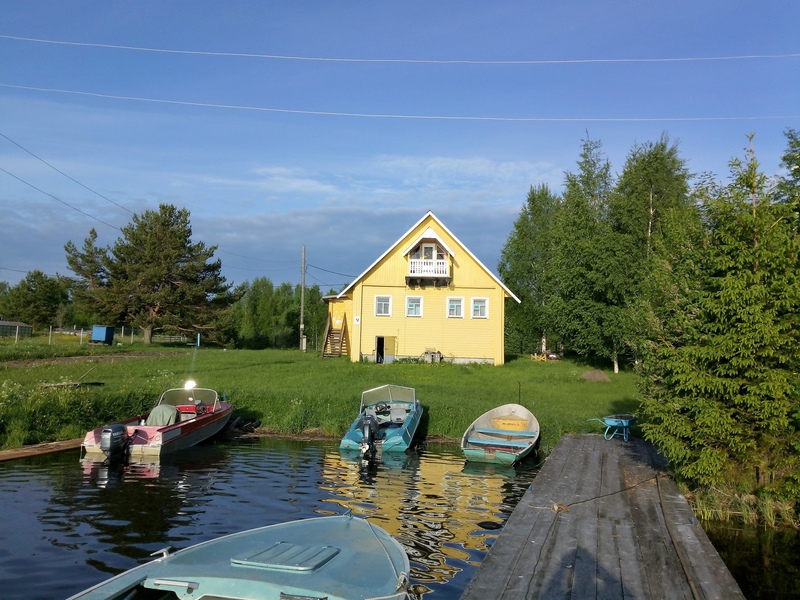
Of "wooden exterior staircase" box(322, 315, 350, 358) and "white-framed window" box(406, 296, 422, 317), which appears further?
"wooden exterior staircase" box(322, 315, 350, 358)

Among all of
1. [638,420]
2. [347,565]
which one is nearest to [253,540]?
[347,565]

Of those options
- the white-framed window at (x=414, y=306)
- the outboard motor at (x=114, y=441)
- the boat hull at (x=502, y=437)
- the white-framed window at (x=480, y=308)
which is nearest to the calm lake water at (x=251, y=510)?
the boat hull at (x=502, y=437)

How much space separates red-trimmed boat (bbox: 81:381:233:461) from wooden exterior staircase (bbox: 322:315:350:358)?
23.2 metres

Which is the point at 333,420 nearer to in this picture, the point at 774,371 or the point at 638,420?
the point at 638,420

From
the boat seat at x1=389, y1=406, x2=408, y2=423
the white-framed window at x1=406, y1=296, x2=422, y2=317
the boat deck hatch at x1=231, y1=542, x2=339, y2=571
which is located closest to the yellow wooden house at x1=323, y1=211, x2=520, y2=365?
the white-framed window at x1=406, y1=296, x2=422, y2=317

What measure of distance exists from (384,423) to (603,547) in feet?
40.4

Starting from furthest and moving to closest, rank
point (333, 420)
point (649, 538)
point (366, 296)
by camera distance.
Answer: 1. point (366, 296)
2. point (333, 420)
3. point (649, 538)

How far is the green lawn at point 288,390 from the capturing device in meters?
20.1

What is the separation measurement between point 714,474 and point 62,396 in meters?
18.2

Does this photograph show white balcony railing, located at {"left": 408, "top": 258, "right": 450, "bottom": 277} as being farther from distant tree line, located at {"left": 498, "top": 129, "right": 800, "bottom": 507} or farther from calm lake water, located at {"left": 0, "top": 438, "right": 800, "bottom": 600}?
distant tree line, located at {"left": 498, "top": 129, "right": 800, "bottom": 507}

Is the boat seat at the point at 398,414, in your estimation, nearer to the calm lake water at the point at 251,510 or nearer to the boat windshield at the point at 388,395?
the boat windshield at the point at 388,395

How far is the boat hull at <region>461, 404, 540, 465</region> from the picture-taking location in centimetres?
1789

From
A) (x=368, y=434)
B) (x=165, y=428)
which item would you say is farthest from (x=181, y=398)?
(x=368, y=434)

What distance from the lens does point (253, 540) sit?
7500mm
